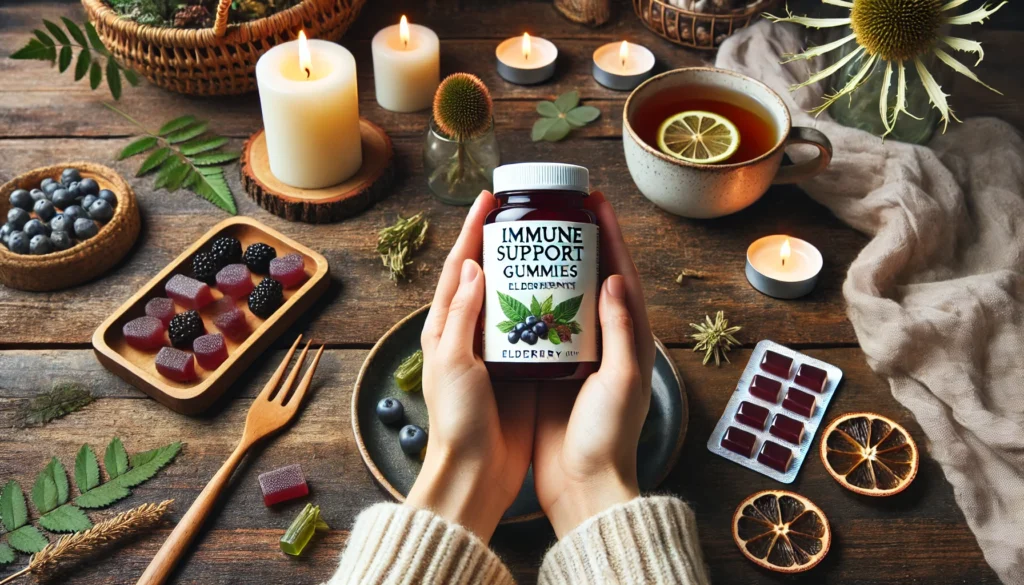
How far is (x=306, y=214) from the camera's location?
1364 millimetres

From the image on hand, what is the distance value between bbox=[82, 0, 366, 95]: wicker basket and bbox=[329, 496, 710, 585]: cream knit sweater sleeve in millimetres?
893

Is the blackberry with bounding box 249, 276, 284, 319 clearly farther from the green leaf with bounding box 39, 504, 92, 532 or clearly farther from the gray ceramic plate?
the green leaf with bounding box 39, 504, 92, 532

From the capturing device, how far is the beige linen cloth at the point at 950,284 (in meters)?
1.07

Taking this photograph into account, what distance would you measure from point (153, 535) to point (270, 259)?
16.9 inches

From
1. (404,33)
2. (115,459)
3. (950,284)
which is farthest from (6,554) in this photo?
(950,284)

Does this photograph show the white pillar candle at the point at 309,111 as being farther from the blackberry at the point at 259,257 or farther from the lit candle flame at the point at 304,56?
the blackberry at the point at 259,257

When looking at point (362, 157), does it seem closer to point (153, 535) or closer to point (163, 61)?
point (163, 61)

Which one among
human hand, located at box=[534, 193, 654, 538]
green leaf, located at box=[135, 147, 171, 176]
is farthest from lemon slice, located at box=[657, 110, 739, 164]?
green leaf, located at box=[135, 147, 171, 176]

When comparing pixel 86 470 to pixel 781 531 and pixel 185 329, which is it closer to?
pixel 185 329

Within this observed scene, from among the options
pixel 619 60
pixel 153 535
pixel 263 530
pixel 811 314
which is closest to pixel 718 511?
pixel 811 314

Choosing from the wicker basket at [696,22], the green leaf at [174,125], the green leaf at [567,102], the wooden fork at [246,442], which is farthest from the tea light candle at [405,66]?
the wooden fork at [246,442]

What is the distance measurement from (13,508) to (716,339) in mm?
906

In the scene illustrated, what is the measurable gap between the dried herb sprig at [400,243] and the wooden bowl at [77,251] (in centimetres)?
38

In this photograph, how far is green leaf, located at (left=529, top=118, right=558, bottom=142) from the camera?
149cm
